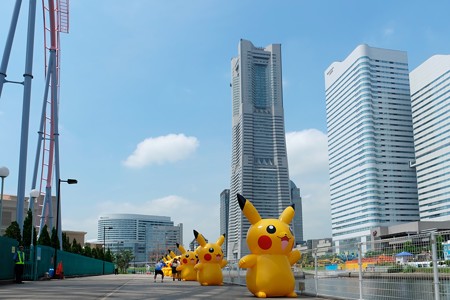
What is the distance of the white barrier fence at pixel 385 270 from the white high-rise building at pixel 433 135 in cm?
12542

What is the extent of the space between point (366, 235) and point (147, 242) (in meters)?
95.3

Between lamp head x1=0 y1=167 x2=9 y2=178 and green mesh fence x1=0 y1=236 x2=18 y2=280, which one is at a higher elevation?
lamp head x1=0 y1=167 x2=9 y2=178

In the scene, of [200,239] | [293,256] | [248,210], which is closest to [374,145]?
[200,239]

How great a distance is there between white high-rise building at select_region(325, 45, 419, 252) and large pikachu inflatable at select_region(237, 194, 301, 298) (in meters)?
132

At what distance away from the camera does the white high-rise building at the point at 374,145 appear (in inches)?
5620

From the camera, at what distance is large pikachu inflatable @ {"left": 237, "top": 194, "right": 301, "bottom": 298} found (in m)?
12.4

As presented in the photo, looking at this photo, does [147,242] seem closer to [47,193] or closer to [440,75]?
[440,75]

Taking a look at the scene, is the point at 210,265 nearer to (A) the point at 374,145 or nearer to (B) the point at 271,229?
(B) the point at 271,229

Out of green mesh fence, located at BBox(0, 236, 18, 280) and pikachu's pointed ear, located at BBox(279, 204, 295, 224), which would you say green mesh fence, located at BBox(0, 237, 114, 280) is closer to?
green mesh fence, located at BBox(0, 236, 18, 280)

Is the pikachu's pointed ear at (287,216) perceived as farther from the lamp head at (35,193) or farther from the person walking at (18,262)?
the lamp head at (35,193)

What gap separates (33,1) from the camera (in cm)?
2931

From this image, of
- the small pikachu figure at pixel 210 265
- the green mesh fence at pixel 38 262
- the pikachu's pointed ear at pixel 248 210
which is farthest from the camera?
the small pikachu figure at pixel 210 265

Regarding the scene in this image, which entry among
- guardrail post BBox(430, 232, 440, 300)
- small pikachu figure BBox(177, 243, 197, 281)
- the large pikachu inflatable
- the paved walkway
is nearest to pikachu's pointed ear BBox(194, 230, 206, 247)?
the paved walkway

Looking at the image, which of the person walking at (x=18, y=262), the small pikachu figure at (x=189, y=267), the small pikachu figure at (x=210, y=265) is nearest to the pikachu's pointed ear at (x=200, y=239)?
the small pikachu figure at (x=210, y=265)
